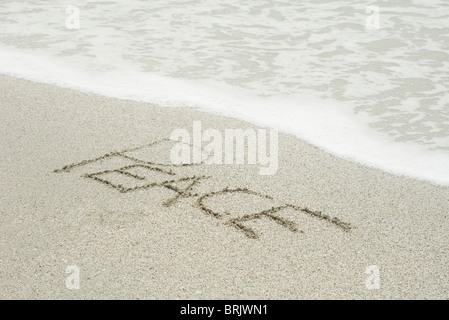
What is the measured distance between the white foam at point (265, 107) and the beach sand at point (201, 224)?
218 mm

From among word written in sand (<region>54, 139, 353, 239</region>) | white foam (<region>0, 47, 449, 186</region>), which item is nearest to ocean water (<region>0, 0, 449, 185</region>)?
white foam (<region>0, 47, 449, 186</region>)

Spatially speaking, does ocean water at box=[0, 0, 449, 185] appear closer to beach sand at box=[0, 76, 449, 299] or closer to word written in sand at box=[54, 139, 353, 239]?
beach sand at box=[0, 76, 449, 299]

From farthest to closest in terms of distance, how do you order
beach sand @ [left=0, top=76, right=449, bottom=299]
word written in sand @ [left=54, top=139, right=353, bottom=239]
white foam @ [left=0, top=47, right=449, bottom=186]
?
white foam @ [left=0, top=47, right=449, bottom=186] → word written in sand @ [left=54, top=139, right=353, bottom=239] → beach sand @ [left=0, top=76, right=449, bottom=299]

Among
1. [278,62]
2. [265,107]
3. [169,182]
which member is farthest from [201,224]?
[278,62]

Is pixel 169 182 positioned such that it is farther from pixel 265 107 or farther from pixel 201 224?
pixel 265 107

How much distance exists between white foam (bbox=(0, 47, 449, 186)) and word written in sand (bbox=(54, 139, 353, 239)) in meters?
0.90

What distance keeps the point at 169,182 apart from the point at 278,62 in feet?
9.93

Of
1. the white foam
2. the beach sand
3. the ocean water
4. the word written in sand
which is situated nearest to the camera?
the beach sand

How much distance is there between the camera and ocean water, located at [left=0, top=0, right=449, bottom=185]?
406 cm

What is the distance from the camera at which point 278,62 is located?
5.70 m

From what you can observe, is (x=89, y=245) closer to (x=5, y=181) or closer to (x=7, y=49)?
(x=5, y=181)

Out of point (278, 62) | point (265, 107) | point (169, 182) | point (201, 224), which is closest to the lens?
point (201, 224)

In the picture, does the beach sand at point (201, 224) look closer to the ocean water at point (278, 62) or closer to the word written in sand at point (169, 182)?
the word written in sand at point (169, 182)

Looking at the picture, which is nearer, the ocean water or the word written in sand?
the word written in sand
